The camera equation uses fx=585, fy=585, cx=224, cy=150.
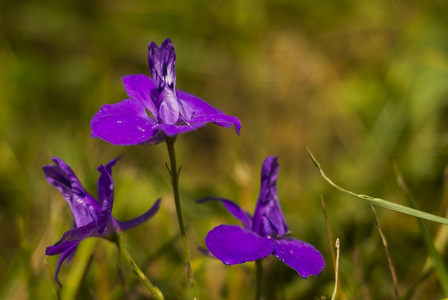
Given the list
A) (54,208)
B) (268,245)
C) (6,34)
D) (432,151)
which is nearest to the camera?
(268,245)

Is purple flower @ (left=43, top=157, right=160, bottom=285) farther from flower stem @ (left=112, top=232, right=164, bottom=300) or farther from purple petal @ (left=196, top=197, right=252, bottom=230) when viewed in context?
purple petal @ (left=196, top=197, right=252, bottom=230)

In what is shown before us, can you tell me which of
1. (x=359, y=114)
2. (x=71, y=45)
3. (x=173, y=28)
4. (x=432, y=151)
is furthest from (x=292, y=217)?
(x=71, y=45)

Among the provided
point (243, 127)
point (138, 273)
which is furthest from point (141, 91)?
point (243, 127)

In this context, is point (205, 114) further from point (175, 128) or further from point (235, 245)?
point (235, 245)

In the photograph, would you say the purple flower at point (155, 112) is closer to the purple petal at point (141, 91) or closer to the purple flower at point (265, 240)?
the purple petal at point (141, 91)

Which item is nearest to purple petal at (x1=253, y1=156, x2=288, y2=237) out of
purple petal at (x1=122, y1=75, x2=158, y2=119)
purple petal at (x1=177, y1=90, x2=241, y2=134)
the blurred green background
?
purple petal at (x1=177, y1=90, x2=241, y2=134)

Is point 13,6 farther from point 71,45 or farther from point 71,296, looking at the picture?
point 71,296
